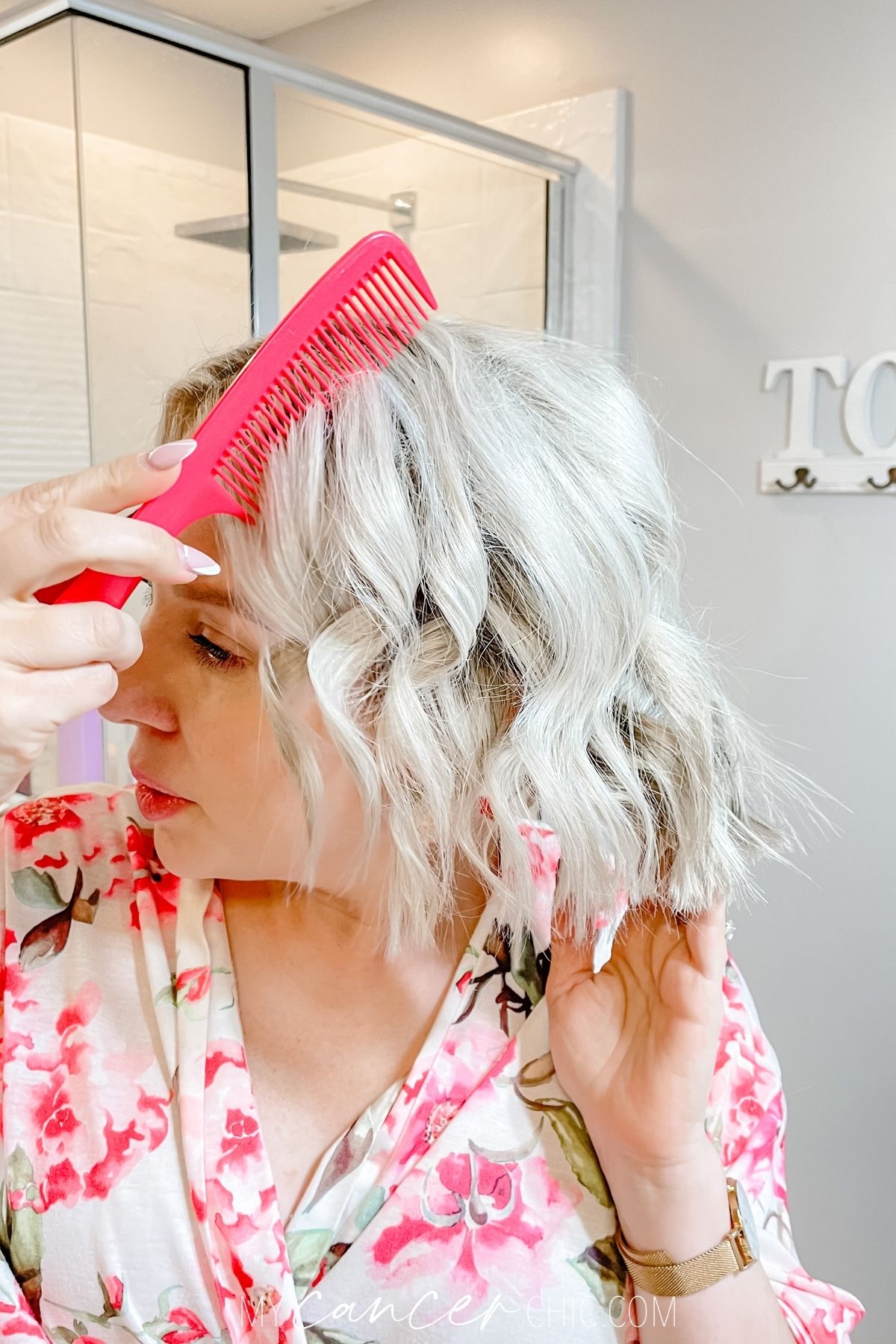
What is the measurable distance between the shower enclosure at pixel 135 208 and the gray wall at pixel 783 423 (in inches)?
18.3

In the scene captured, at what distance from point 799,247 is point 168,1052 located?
1480mm

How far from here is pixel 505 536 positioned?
73 centimetres

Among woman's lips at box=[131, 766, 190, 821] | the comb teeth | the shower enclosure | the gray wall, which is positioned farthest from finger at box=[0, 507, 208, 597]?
the gray wall

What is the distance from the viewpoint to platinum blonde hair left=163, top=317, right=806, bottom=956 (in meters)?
0.72

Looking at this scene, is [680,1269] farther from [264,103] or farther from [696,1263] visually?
[264,103]

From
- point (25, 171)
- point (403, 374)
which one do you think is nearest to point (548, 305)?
point (25, 171)

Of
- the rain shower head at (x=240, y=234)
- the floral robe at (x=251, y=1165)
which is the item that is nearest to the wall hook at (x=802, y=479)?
the rain shower head at (x=240, y=234)

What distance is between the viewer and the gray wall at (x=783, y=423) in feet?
5.53

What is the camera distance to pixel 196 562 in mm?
619

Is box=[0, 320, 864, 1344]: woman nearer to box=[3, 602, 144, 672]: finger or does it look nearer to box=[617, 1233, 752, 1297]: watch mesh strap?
box=[617, 1233, 752, 1297]: watch mesh strap

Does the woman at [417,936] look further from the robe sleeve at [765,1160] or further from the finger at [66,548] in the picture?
the finger at [66,548]

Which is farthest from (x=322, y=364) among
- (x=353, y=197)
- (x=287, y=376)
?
(x=353, y=197)

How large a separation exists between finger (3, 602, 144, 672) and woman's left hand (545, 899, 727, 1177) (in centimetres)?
41

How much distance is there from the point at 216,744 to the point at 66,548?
0.76ft
